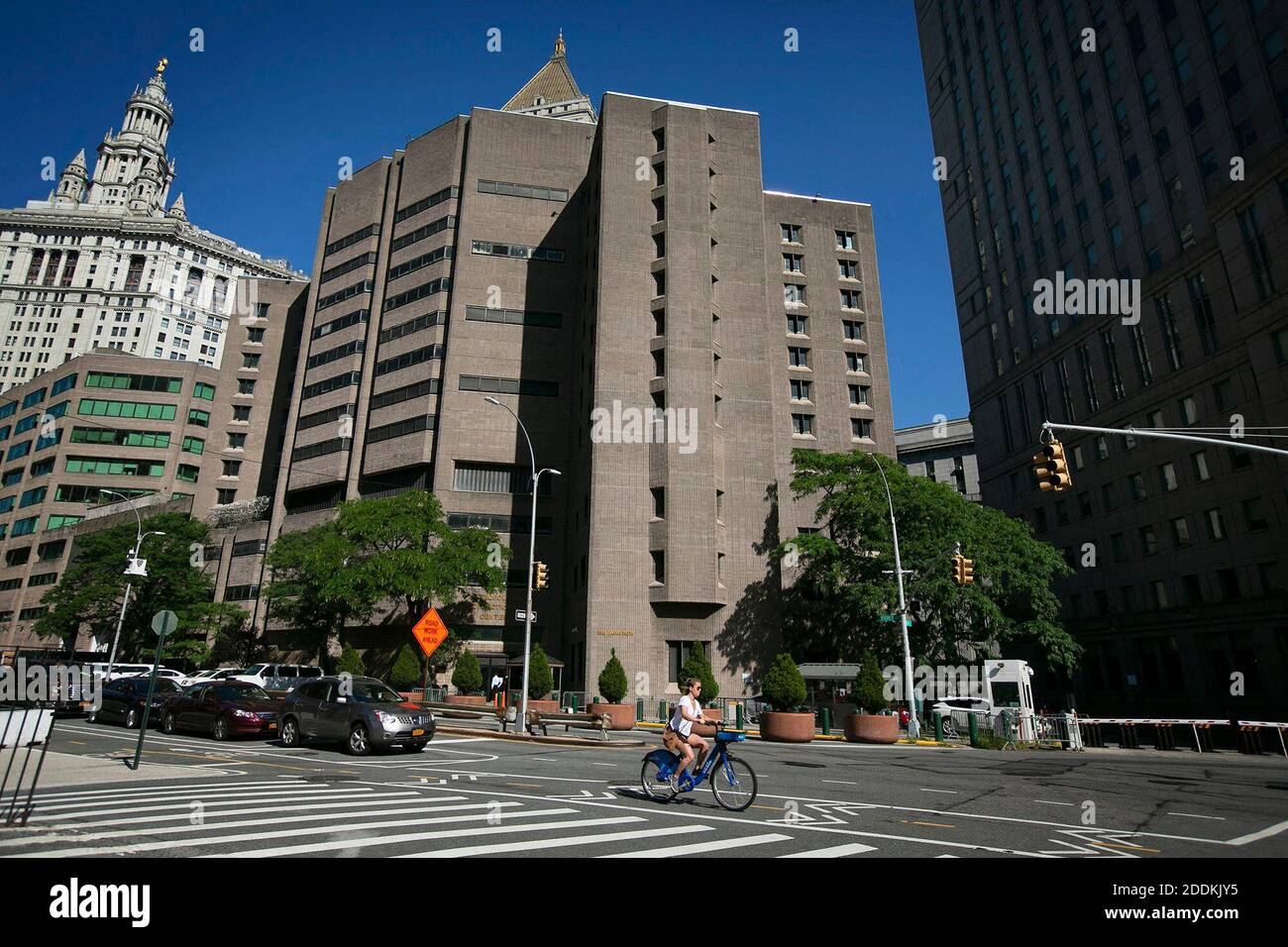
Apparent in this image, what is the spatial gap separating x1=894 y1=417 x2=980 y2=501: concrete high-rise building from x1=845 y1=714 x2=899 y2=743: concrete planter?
73.4 metres

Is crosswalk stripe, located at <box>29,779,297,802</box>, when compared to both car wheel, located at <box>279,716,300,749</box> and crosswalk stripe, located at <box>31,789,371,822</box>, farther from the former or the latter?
car wheel, located at <box>279,716,300,749</box>

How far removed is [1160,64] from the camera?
49.2m

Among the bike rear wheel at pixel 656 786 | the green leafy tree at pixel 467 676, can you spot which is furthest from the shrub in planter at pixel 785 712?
the green leafy tree at pixel 467 676

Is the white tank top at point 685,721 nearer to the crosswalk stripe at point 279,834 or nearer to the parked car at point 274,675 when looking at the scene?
the crosswalk stripe at point 279,834

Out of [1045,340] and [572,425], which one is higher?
[1045,340]

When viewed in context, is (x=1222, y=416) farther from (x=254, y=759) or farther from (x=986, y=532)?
(x=254, y=759)

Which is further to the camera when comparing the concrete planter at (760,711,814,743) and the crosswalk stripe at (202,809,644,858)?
the concrete planter at (760,711,814,743)

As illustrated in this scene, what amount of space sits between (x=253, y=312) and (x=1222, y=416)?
83676 millimetres

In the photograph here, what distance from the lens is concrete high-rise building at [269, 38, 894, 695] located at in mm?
42094

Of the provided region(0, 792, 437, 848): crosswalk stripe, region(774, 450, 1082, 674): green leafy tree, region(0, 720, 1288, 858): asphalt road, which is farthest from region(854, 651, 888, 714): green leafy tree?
region(0, 792, 437, 848): crosswalk stripe

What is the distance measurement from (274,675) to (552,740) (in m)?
20.5

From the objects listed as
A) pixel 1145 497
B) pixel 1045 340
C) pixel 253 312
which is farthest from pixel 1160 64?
pixel 253 312

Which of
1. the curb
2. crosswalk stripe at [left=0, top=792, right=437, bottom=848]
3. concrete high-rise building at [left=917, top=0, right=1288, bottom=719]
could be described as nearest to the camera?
crosswalk stripe at [left=0, top=792, right=437, bottom=848]

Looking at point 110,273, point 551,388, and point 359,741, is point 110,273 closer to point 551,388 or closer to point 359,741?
point 551,388
